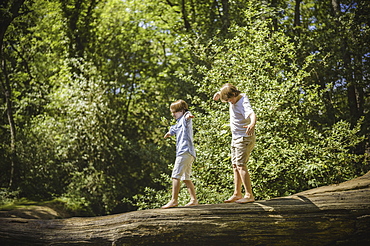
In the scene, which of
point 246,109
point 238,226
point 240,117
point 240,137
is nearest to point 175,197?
point 238,226

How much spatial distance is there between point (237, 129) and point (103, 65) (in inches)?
623

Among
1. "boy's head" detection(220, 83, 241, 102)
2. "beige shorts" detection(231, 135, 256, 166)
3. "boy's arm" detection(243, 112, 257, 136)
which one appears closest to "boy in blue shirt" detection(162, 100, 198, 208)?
"boy's head" detection(220, 83, 241, 102)

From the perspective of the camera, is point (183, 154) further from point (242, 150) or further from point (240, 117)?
point (240, 117)

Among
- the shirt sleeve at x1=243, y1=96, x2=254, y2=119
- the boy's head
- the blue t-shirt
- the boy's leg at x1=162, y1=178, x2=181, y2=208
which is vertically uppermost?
the boy's head

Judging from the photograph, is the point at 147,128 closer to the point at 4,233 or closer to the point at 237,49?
the point at 237,49

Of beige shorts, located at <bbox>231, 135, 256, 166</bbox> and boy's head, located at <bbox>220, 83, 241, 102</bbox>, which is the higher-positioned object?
boy's head, located at <bbox>220, 83, 241, 102</bbox>

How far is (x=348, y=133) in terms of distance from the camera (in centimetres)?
899

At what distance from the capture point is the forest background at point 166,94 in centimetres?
877

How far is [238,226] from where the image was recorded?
4836mm

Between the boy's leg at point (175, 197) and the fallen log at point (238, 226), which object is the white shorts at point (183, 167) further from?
the fallen log at point (238, 226)

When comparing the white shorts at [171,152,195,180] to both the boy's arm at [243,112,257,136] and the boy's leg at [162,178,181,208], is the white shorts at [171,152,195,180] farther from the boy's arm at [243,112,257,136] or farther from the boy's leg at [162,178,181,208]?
the boy's arm at [243,112,257,136]

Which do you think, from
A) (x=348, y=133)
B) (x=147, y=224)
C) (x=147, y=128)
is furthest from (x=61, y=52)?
(x=147, y=224)

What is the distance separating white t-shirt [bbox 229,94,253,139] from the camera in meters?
5.32

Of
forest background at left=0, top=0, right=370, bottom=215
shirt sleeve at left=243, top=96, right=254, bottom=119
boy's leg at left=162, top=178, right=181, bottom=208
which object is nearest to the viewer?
shirt sleeve at left=243, top=96, right=254, bottom=119
